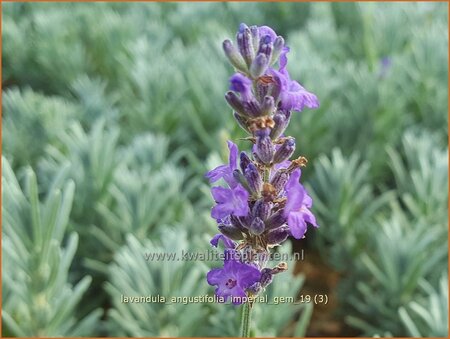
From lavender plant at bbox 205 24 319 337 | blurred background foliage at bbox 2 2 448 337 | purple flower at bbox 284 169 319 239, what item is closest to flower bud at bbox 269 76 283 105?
lavender plant at bbox 205 24 319 337

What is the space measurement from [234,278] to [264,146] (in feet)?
0.54

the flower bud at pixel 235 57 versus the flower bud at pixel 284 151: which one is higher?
the flower bud at pixel 235 57

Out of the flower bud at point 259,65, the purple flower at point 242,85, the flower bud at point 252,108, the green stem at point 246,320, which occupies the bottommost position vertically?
the green stem at point 246,320

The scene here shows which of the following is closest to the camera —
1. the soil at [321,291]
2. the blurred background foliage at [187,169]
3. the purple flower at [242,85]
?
the purple flower at [242,85]

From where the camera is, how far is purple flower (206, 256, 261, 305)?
705 mm

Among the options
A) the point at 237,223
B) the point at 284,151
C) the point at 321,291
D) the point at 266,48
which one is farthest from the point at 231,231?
the point at 321,291

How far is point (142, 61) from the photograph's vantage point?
2.04 metres

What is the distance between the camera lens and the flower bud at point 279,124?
2.26 ft

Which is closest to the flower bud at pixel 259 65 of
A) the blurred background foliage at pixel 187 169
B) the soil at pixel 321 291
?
the blurred background foliage at pixel 187 169

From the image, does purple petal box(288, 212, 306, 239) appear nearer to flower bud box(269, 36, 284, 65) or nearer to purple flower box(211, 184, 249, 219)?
purple flower box(211, 184, 249, 219)

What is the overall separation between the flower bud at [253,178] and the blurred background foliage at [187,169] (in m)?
0.48

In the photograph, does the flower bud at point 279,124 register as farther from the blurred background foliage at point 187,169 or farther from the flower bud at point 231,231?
the blurred background foliage at point 187,169

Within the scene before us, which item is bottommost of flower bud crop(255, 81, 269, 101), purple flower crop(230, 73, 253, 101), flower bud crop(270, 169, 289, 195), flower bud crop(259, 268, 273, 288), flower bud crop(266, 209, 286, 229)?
flower bud crop(259, 268, 273, 288)

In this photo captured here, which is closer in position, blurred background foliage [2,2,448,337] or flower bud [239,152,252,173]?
flower bud [239,152,252,173]
